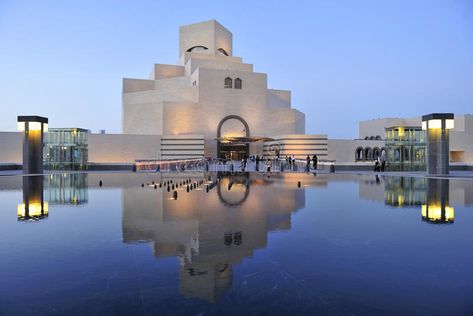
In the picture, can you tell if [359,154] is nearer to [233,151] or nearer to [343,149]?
[343,149]

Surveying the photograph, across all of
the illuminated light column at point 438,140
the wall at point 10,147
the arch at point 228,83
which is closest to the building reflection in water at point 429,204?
the illuminated light column at point 438,140

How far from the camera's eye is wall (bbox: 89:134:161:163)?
4112cm

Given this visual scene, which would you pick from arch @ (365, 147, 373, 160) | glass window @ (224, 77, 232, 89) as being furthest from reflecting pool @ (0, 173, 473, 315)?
arch @ (365, 147, 373, 160)

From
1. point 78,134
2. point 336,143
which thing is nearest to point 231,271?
point 78,134

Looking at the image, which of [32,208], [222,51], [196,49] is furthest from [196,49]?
[32,208]

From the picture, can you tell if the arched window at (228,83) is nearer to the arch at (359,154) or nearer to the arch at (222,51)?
the arch at (222,51)

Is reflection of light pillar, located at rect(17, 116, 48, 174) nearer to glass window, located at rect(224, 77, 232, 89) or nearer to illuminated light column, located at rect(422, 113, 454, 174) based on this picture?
illuminated light column, located at rect(422, 113, 454, 174)

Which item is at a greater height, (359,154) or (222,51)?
(222,51)

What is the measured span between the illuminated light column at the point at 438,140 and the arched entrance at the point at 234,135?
27.4 meters

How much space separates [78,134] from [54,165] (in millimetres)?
3190

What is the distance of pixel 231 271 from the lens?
175 inches

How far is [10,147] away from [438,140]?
1600 inches

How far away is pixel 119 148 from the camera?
41594mm

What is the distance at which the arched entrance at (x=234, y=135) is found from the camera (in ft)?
157
